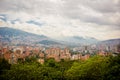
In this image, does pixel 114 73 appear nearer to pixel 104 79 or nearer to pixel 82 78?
pixel 104 79

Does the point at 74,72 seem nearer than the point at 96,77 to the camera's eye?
No

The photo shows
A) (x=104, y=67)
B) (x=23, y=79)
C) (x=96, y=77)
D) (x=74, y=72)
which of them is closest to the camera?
(x=23, y=79)

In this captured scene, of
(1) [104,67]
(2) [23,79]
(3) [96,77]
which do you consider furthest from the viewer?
(1) [104,67]

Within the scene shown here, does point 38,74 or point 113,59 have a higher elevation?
point 113,59

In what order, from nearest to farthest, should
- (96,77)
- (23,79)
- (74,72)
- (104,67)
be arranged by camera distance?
1. (23,79)
2. (96,77)
3. (104,67)
4. (74,72)

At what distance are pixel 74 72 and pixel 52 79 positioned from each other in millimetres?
4662

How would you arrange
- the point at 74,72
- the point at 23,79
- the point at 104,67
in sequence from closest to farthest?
the point at 23,79 < the point at 104,67 < the point at 74,72

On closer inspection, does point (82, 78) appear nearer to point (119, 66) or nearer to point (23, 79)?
point (119, 66)

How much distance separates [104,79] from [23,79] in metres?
6.06

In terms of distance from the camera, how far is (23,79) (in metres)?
14.9

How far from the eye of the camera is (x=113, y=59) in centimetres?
1684

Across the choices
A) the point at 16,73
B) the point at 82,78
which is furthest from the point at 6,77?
the point at 82,78

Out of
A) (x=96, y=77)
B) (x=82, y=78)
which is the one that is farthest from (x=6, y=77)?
(x=96, y=77)

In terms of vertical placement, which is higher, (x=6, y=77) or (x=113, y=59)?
(x=113, y=59)
